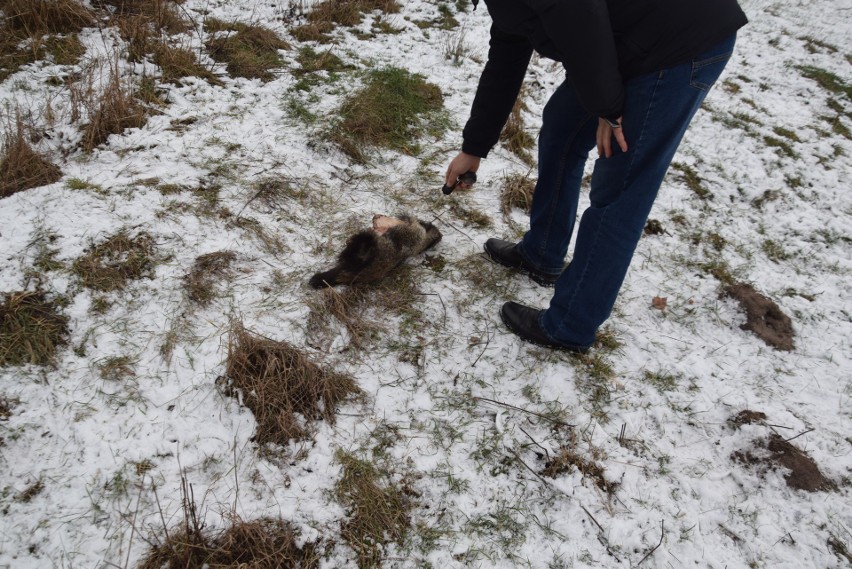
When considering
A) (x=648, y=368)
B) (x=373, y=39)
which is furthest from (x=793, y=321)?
(x=373, y=39)

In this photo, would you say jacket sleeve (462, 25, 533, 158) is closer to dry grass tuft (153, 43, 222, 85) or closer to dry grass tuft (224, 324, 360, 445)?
dry grass tuft (224, 324, 360, 445)

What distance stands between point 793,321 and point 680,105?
80.6 inches

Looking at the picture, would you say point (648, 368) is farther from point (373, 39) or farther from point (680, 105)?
point (373, 39)

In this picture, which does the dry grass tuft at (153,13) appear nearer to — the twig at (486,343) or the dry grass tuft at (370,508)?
the twig at (486,343)

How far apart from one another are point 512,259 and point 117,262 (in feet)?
7.18

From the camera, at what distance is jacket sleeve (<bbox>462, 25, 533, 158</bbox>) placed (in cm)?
194

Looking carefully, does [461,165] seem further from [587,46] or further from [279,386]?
[279,386]

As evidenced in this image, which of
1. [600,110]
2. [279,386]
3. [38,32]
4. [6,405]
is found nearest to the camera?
[600,110]

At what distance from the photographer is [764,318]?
2.66 m

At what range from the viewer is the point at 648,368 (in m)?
2.32

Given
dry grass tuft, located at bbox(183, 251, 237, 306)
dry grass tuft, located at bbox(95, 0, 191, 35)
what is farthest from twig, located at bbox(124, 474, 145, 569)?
dry grass tuft, located at bbox(95, 0, 191, 35)

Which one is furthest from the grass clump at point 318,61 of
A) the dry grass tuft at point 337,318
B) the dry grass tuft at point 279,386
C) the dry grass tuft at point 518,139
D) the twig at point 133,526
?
the twig at point 133,526

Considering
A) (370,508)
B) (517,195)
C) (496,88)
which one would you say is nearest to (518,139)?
(517,195)

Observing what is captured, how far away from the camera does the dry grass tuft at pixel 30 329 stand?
1864 millimetres
